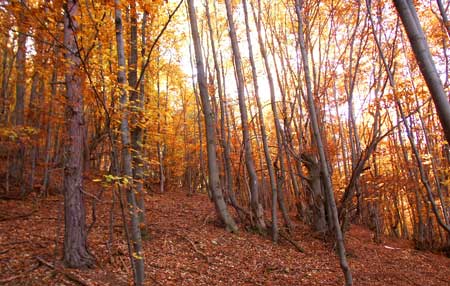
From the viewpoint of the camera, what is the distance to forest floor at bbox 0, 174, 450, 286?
4.62 m

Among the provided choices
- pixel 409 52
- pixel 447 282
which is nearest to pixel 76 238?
pixel 447 282

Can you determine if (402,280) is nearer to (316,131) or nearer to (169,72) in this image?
(316,131)

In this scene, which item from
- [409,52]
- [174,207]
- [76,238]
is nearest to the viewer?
[76,238]

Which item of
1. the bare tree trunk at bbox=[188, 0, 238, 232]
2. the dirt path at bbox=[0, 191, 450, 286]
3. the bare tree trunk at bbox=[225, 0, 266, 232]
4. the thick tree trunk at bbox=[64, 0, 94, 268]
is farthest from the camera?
the bare tree trunk at bbox=[225, 0, 266, 232]

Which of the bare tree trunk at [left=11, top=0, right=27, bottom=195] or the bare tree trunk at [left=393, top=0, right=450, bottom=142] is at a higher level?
the bare tree trunk at [left=11, top=0, right=27, bottom=195]

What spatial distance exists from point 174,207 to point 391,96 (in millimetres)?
7748

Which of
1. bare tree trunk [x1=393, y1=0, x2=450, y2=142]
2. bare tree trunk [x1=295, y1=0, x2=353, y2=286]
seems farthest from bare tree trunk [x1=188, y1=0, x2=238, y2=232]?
bare tree trunk [x1=393, y1=0, x2=450, y2=142]

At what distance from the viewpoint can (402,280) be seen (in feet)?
22.1

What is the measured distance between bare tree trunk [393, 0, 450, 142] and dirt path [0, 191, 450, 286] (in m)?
4.23

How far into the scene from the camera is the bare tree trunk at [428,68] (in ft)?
7.84

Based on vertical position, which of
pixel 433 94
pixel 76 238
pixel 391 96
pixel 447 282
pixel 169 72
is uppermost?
pixel 169 72

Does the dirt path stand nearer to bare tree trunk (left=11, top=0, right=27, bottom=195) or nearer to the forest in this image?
the forest

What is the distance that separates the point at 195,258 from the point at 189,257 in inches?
4.9

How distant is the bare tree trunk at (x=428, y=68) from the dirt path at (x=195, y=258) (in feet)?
13.9
